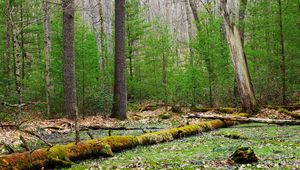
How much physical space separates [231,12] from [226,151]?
31.8 ft

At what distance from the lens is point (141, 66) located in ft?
80.3

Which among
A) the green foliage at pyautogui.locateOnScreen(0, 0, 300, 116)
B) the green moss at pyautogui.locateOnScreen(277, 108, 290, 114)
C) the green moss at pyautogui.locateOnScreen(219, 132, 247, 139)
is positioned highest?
the green foliage at pyautogui.locateOnScreen(0, 0, 300, 116)

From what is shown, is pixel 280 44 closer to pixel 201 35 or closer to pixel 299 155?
pixel 201 35

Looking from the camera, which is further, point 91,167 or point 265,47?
point 265,47

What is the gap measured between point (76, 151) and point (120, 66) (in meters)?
9.53

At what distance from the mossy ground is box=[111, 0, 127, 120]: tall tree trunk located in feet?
23.8

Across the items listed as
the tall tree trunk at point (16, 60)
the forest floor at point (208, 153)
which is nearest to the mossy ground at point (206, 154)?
the forest floor at point (208, 153)

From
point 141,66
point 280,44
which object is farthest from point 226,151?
point 141,66

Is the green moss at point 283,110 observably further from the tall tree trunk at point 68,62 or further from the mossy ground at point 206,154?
the tall tree trunk at point 68,62

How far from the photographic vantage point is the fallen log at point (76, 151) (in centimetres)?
597

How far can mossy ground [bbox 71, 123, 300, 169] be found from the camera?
236 inches

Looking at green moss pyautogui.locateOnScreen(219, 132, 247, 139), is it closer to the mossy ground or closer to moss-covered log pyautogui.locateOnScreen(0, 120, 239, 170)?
the mossy ground

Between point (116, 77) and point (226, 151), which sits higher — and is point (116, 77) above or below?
above

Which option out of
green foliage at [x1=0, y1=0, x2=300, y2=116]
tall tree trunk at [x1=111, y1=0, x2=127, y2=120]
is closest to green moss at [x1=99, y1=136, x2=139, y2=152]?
tall tree trunk at [x1=111, y1=0, x2=127, y2=120]
